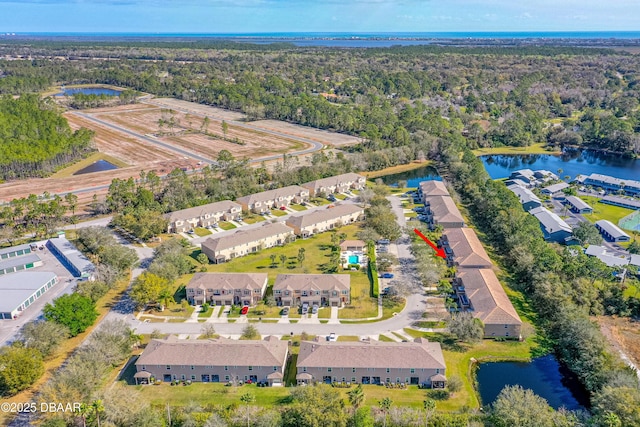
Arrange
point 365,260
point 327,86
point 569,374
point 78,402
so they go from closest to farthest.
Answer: point 78,402 → point 569,374 → point 365,260 → point 327,86

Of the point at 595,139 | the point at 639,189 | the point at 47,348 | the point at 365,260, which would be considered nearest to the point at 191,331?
the point at 47,348

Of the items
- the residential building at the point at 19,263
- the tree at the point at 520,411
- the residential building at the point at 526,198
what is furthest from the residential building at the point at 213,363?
the residential building at the point at 526,198

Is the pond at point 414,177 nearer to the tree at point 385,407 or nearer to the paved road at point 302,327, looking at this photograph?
the paved road at point 302,327

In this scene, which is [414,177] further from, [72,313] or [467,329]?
[72,313]

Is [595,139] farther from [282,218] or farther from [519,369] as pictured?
[519,369]

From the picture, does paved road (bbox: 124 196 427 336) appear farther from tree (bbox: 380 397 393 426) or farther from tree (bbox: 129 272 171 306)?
tree (bbox: 380 397 393 426)

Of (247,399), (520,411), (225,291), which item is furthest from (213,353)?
(520,411)

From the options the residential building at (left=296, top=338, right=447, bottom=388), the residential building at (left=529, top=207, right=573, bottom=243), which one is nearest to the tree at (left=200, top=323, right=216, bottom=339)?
the residential building at (left=296, top=338, right=447, bottom=388)
